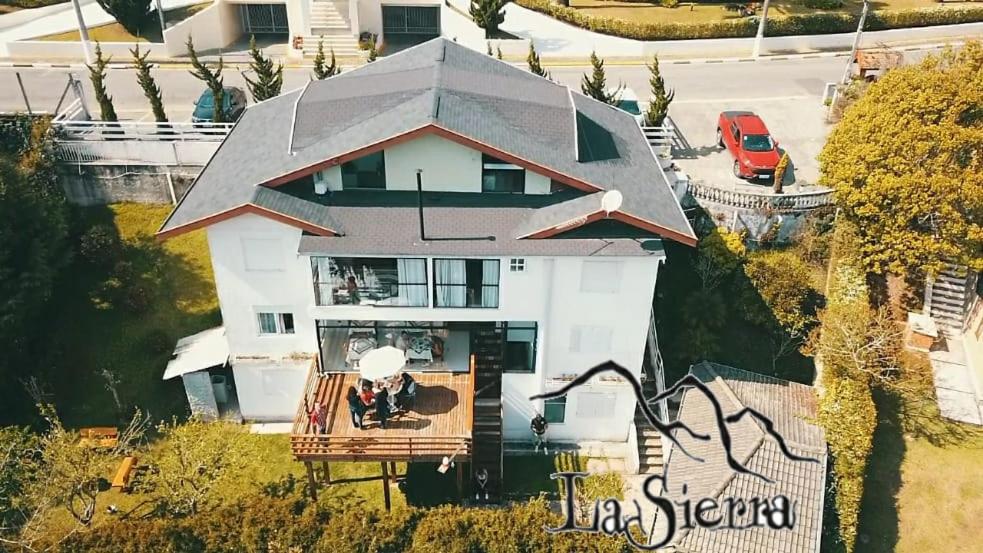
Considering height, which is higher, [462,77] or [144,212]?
[462,77]

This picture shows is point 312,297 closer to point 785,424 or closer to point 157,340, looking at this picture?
point 157,340

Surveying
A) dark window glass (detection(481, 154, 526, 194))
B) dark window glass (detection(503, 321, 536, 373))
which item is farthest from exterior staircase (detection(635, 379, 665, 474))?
dark window glass (detection(481, 154, 526, 194))

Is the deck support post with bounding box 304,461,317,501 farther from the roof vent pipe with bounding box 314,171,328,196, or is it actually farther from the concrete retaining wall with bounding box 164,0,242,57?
the concrete retaining wall with bounding box 164,0,242,57

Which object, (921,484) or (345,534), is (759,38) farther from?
(345,534)

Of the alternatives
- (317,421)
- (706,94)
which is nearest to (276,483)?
(317,421)

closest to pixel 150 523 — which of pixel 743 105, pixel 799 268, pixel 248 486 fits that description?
pixel 248 486

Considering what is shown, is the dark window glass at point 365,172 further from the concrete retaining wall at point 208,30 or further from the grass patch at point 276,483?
the concrete retaining wall at point 208,30

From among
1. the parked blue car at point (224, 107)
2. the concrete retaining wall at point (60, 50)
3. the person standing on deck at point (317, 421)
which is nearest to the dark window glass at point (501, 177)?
the person standing on deck at point (317, 421)
